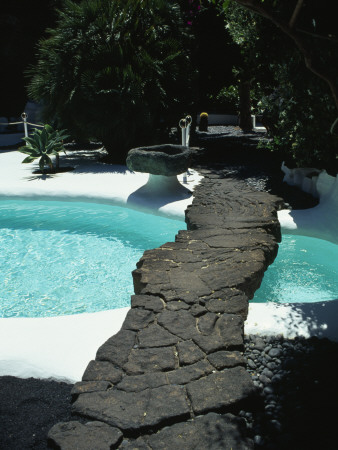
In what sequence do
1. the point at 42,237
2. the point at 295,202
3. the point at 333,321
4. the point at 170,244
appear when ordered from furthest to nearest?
the point at 295,202 → the point at 42,237 → the point at 170,244 → the point at 333,321

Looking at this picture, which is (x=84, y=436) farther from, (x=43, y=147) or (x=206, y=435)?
(x=43, y=147)

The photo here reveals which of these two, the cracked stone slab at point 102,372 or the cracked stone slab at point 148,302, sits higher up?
the cracked stone slab at point 148,302

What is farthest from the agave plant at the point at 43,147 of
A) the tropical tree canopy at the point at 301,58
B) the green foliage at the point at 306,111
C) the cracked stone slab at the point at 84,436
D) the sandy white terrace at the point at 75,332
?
the cracked stone slab at the point at 84,436

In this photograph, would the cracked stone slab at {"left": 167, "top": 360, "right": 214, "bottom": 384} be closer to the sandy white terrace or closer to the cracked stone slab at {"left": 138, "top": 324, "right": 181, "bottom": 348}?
the cracked stone slab at {"left": 138, "top": 324, "right": 181, "bottom": 348}

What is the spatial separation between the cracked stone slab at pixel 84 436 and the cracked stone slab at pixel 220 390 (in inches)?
22.8

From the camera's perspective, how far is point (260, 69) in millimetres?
12242

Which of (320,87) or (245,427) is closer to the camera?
(245,427)

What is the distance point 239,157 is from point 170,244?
7.28 meters

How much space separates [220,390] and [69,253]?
412cm

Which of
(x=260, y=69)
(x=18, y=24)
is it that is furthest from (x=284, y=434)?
(x=18, y=24)

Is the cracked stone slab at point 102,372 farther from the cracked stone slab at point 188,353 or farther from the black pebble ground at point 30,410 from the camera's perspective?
the cracked stone slab at point 188,353

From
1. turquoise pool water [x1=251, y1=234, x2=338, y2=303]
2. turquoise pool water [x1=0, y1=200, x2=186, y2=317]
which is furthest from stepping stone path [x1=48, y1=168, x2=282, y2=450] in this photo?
turquoise pool water [x1=0, y1=200, x2=186, y2=317]

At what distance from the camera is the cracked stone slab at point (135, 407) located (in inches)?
111

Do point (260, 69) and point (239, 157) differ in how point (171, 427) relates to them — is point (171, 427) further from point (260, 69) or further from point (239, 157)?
point (260, 69)
